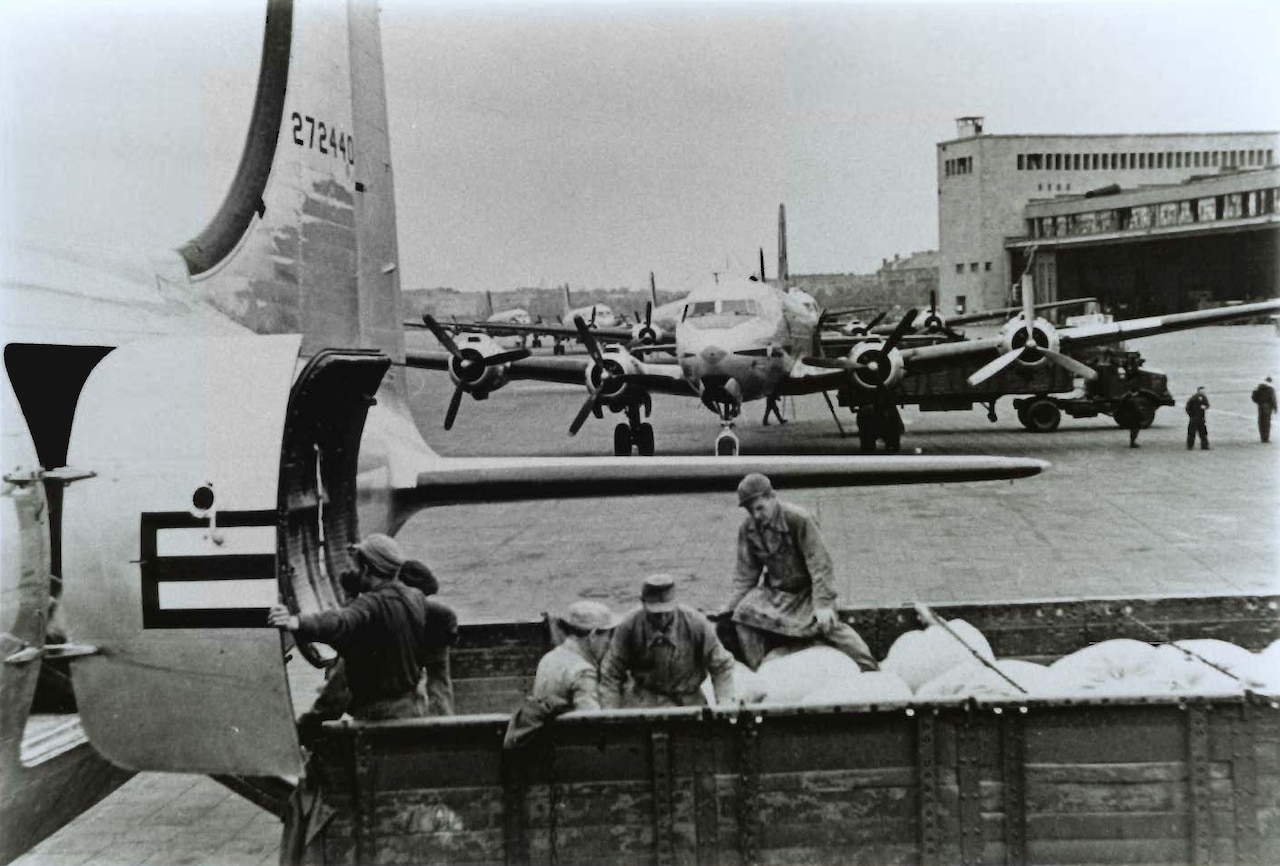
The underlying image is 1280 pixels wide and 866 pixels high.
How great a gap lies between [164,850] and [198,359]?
2.70 m

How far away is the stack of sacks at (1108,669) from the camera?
5.30 meters

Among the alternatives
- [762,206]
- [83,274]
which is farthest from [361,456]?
[762,206]

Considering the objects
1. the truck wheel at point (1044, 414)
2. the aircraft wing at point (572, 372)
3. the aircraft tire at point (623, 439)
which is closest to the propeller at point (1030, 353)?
the truck wheel at point (1044, 414)

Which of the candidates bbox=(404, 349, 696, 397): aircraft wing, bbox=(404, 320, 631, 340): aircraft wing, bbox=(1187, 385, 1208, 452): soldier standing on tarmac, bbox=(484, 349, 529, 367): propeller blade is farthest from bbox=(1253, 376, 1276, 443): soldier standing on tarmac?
bbox=(404, 320, 631, 340): aircraft wing

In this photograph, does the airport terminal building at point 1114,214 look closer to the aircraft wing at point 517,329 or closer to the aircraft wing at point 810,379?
the aircraft wing at point 517,329

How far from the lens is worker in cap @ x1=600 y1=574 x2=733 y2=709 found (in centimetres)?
507

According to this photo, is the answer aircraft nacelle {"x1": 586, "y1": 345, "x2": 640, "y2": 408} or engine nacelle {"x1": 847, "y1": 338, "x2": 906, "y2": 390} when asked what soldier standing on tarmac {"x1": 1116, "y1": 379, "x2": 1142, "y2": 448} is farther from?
aircraft nacelle {"x1": 586, "y1": 345, "x2": 640, "y2": 408}

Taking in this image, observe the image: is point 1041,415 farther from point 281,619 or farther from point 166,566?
point 166,566

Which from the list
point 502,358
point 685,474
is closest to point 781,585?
point 685,474

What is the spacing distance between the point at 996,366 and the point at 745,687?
20170 mm

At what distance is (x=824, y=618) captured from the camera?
6078mm

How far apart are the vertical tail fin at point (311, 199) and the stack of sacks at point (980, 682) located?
15.2 ft

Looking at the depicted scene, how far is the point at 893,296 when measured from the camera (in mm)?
69812

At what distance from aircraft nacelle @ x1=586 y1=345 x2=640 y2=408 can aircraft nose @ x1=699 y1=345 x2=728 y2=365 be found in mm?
2829
